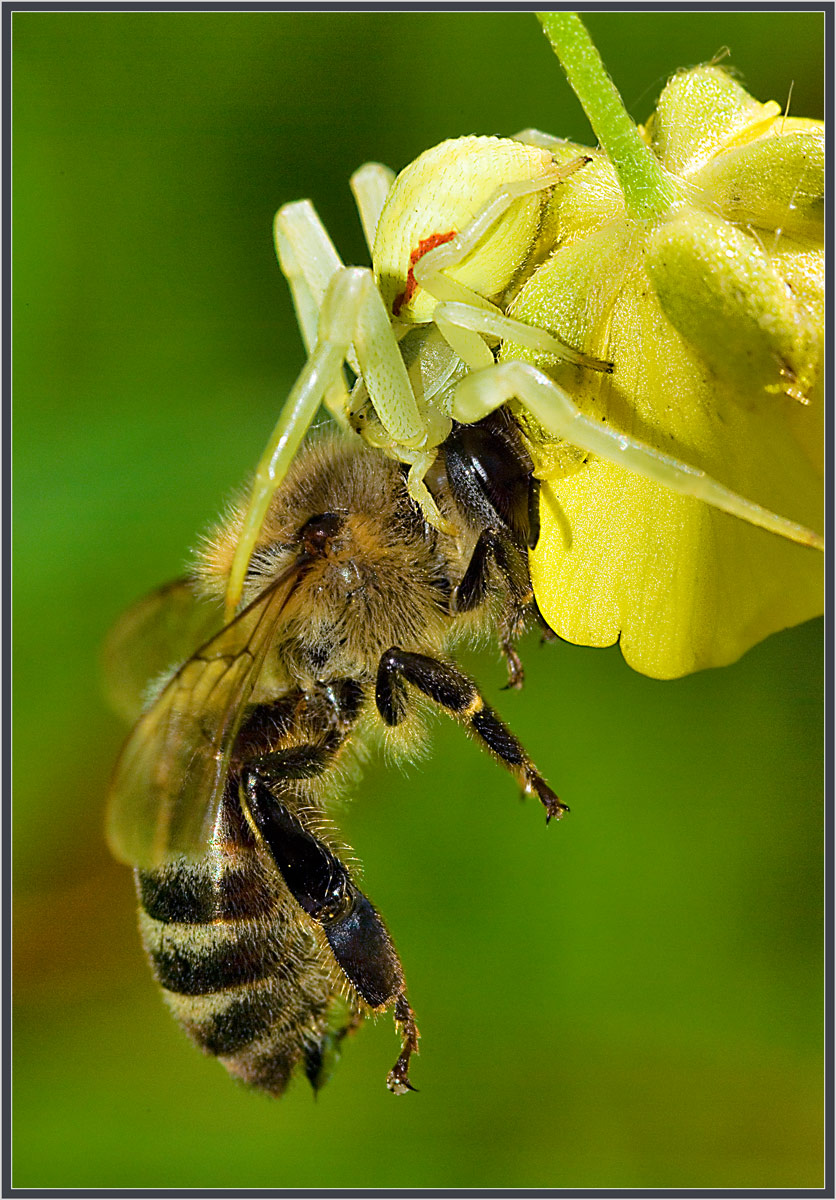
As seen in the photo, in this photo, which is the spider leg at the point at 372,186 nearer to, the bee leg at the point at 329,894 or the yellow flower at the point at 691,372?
the yellow flower at the point at 691,372

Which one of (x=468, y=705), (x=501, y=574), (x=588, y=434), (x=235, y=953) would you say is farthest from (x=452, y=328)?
(x=235, y=953)

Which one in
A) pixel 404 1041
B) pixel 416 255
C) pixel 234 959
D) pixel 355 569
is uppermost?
pixel 416 255

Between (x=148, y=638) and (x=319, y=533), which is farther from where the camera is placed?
(x=148, y=638)

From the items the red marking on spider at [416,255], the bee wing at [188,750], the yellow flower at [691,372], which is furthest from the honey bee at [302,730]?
the red marking on spider at [416,255]

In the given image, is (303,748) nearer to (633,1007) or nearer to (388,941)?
(388,941)

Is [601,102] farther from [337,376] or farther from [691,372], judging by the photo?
[337,376]

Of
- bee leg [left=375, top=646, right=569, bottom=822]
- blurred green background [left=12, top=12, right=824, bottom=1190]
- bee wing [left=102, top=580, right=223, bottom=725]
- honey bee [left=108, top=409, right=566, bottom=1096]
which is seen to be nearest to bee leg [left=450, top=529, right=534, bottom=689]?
honey bee [left=108, top=409, right=566, bottom=1096]

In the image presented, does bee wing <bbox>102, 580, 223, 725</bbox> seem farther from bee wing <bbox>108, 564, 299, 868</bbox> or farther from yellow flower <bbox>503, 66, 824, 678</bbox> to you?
yellow flower <bbox>503, 66, 824, 678</bbox>
